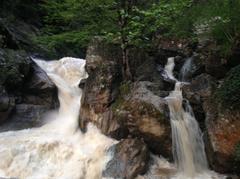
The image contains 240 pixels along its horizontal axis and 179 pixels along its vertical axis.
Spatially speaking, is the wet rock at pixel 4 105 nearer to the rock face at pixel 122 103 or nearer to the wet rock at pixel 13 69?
the wet rock at pixel 13 69

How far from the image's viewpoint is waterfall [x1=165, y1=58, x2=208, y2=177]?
9289 mm

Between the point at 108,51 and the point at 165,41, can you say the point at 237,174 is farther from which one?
the point at 165,41

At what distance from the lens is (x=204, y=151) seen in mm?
9617

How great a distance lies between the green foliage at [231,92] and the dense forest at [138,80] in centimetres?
3

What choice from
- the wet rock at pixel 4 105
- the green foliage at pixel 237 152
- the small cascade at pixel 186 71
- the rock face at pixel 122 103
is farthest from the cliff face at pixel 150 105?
the wet rock at pixel 4 105

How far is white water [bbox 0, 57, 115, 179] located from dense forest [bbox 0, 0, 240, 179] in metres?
0.43

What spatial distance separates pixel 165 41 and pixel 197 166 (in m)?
9.97

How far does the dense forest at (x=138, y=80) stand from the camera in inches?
360

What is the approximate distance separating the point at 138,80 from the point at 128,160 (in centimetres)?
334

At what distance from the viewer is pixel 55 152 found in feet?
30.5

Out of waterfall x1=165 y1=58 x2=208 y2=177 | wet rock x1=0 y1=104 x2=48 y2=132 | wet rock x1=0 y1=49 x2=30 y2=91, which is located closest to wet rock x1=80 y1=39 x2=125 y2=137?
waterfall x1=165 y1=58 x2=208 y2=177

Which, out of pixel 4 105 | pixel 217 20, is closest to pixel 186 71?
pixel 217 20

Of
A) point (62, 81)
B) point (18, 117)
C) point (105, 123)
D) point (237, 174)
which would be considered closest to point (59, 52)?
point (62, 81)

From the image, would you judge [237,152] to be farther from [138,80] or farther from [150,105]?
[138,80]
